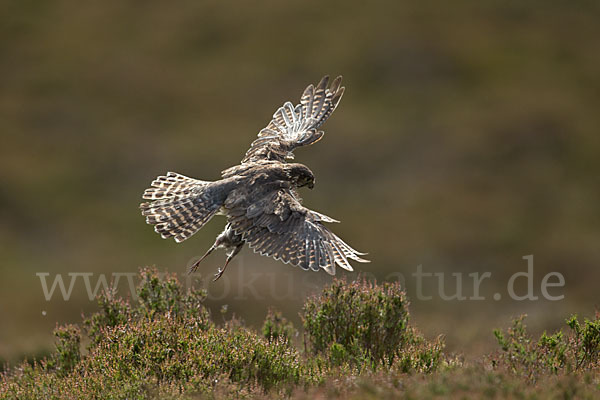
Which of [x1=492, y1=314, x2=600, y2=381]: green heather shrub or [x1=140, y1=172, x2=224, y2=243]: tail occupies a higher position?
[x1=140, y1=172, x2=224, y2=243]: tail

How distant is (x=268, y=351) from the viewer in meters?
10.2

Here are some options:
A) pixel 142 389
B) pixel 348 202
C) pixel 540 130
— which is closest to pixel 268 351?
pixel 142 389

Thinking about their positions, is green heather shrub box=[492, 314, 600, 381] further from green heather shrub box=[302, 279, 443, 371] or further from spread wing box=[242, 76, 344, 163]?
spread wing box=[242, 76, 344, 163]

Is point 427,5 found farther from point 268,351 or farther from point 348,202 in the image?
point 268,351

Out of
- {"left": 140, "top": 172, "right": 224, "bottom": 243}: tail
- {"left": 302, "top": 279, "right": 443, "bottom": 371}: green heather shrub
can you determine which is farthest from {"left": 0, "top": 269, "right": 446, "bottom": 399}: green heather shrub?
{"left": 140, "top": 172, "right": 224, "bottom": 243}: tail

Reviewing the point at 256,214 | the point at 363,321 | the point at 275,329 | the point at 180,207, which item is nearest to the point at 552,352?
the point at 363,321

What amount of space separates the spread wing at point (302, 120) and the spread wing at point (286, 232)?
2.30 metres

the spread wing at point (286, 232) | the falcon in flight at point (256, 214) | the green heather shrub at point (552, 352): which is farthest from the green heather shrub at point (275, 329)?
the green heather shrub at point (552, 352)

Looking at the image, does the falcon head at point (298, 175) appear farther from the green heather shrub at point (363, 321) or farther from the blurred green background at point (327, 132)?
the blurred green background at point (327, 132)

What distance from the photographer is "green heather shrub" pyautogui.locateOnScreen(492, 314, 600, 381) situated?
988 cm

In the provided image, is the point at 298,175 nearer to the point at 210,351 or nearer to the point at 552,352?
the point at 210,351

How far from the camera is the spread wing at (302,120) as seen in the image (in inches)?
546

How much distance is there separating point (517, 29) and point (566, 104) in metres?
9.82

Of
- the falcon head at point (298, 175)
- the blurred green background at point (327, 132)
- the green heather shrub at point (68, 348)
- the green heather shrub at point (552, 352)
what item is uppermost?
the blurred green background at point (327, 132)
